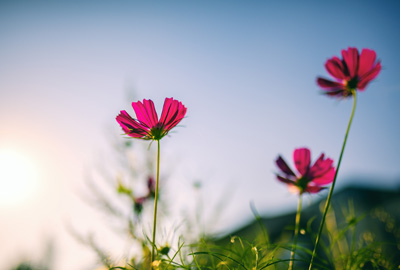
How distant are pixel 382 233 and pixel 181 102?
320 cm

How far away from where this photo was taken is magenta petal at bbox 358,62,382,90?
35cm

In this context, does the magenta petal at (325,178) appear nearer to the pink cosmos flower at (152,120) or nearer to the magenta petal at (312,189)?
the magenta petal at (312,189)

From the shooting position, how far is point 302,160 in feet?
1.31

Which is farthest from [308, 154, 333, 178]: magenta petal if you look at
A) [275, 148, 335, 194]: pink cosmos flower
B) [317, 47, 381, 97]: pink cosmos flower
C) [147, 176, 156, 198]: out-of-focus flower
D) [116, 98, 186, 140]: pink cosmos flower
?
[147, 176, 156, 198]: out-of-focus flower

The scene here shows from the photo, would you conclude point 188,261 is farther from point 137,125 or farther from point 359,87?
point 359,87

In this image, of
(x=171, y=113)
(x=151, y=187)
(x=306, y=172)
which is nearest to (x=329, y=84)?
(x=306, y=172)

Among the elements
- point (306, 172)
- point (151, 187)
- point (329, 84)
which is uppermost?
point (329, 84)

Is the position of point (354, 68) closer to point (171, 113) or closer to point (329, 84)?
point (329, 84)

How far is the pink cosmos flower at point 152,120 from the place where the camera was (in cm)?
34

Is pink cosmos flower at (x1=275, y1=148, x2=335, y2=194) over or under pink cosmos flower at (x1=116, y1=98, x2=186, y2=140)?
under

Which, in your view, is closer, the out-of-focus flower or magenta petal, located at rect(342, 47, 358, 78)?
magenta petal, located at rect(342, 47, 358, 78)

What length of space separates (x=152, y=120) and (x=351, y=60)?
285 mm

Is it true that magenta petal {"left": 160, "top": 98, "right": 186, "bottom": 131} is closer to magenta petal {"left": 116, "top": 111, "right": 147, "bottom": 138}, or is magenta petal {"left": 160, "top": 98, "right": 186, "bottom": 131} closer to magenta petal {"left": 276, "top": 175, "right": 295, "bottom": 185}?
magenta petal {"left": 116, "top": 111, "right": 147, "bottom": 138}

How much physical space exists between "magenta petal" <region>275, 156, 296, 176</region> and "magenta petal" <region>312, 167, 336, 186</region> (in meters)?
0.03
